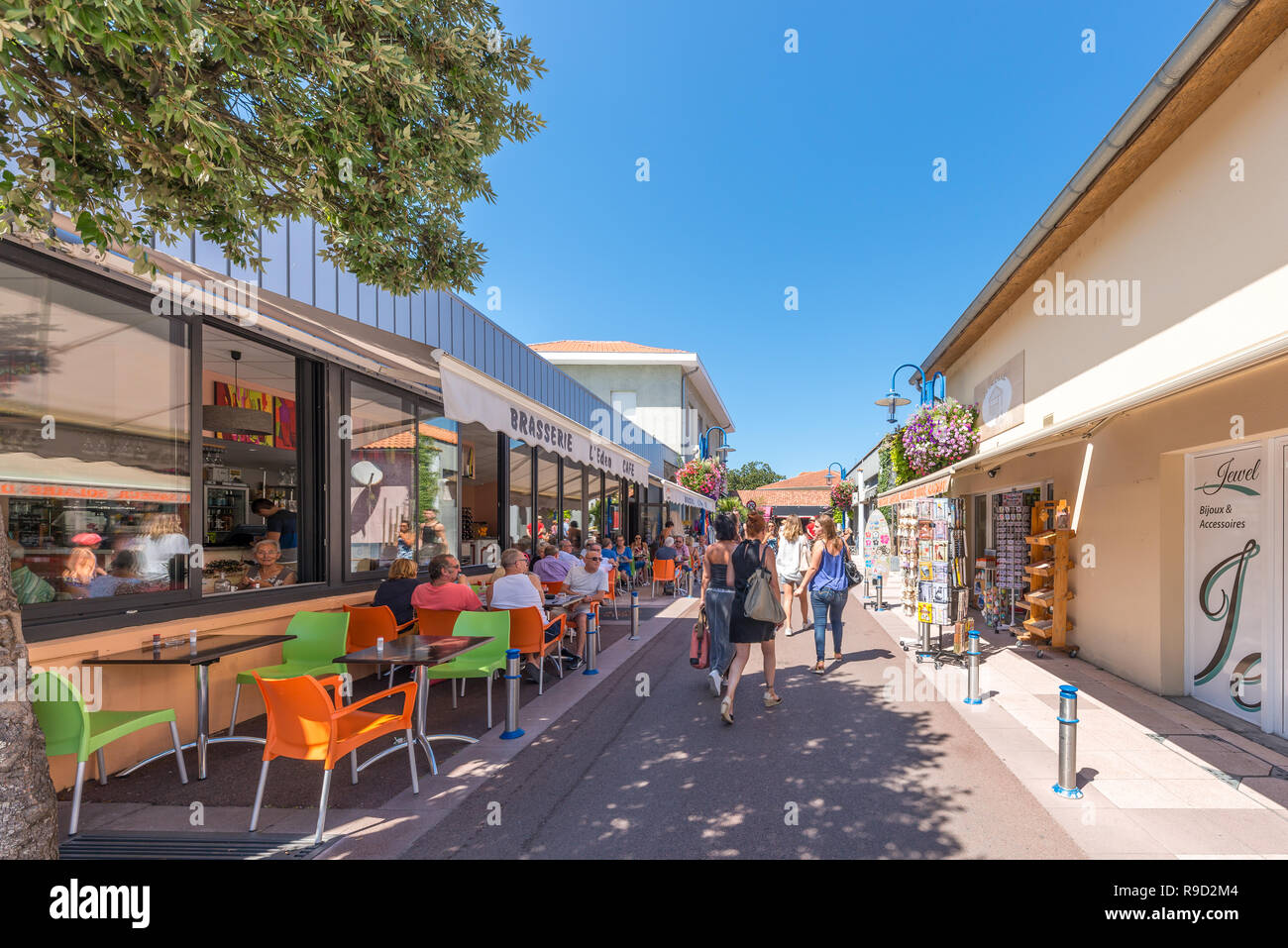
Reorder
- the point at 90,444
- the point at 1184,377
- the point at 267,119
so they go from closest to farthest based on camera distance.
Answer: the point at 267,119 < the point at 1184,377 < the point at 90,444

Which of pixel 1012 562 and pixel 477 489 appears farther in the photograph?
pixel 477 489

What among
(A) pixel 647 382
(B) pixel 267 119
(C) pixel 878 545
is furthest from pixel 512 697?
(A) pixel 647 382

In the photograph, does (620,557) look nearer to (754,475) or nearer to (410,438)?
(410,438)

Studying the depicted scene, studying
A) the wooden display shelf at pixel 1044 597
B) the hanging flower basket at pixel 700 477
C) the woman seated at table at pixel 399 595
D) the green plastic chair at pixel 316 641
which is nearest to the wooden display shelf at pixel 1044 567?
the wooden display shelf at pixel 1044 597

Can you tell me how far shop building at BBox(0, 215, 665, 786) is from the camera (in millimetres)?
4379

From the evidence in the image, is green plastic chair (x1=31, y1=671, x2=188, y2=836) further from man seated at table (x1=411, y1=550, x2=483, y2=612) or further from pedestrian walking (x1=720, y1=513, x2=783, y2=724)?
pedestrian walking (x1=720, y1=513, x2=783, y2=724)

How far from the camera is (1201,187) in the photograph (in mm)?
5668

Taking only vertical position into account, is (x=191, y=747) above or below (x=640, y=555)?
below

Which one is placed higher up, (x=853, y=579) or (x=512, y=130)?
(x=512, y=130)

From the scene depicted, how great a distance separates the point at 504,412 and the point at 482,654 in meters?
2.26

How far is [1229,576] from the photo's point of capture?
5.62 m

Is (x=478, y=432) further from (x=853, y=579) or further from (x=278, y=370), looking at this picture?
(x=853, y=579)

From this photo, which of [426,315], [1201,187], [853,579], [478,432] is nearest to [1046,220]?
[1201,187]
